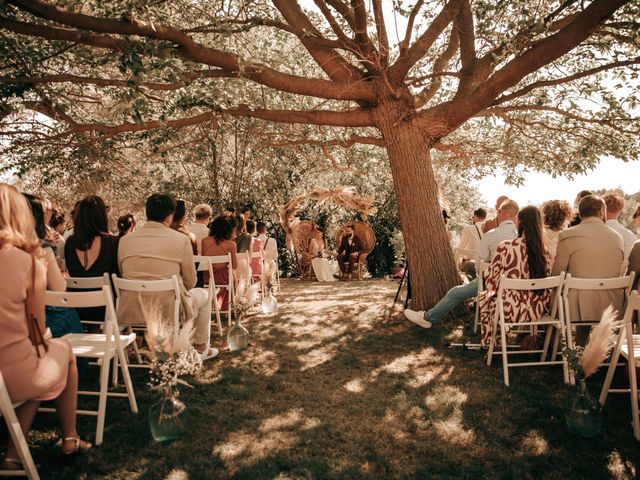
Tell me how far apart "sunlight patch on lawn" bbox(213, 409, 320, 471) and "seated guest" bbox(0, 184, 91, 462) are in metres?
1.21

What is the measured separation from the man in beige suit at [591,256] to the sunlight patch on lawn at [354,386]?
226 cm

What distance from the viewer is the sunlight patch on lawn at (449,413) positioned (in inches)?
139

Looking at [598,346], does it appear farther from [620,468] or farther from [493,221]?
[493,221]

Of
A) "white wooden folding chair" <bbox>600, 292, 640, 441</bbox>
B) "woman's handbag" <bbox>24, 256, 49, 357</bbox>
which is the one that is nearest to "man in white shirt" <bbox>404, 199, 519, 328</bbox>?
"white wooden folding chair" <bbox>600, 292, 640, 441</bbox>

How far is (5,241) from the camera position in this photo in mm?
2703

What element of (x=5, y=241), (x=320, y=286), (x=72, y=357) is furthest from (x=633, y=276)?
(x=320, y=286)

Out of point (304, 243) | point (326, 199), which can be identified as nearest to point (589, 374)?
point (326, 199)

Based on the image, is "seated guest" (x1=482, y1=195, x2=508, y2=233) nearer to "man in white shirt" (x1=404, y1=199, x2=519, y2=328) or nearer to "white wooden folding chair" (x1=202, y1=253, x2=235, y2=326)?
"man in white shirt" (x1=404, y1=199, x2=519, y2=328)

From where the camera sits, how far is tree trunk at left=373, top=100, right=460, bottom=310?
6.84 meters

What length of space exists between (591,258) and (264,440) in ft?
12.2

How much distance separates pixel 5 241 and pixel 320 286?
10272 millimetres

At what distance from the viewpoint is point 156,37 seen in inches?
205

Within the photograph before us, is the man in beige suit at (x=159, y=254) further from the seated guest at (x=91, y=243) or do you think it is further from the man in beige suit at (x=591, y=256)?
the man in beige suit at (x=591, y=256)

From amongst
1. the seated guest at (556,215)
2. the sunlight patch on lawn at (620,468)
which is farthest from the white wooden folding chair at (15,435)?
the seated guest at (556,215)
